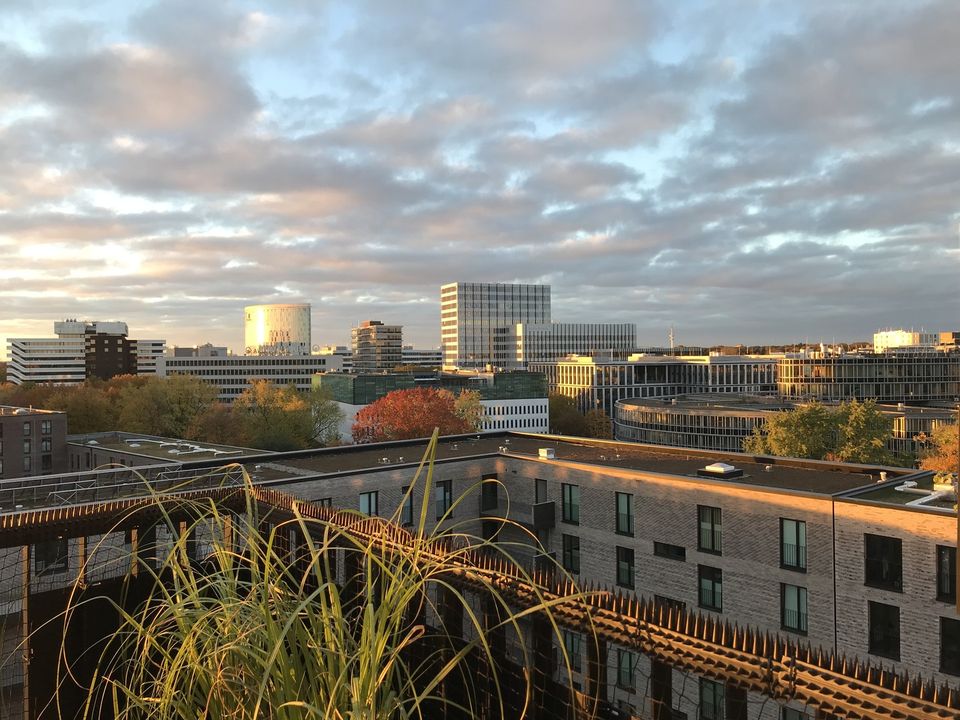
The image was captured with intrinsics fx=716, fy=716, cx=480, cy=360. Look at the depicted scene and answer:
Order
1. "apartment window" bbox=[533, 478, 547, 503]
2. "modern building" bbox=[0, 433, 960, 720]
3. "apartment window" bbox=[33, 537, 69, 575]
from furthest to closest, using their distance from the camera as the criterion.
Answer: "apartment window" bbox=[533, 478, 547, 503], "apartment window" bbox=[33, 537, 69, 575], "modern building" bbox=[0, 433, 960, 720]

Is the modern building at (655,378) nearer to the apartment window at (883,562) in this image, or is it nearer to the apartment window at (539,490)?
the apartment window at (539,490)

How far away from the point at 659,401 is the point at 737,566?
72.4m

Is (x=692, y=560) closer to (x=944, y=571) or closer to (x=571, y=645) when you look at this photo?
(x=944, y=571)

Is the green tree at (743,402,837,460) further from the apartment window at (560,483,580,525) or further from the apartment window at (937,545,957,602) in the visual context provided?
the apartment window at (937,545,957,602)

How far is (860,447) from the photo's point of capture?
42.7m

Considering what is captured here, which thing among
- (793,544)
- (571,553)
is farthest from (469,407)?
(793,544)

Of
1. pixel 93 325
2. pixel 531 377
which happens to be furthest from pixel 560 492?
pixel 93 325

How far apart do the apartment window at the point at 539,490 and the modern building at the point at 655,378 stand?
9417 cm

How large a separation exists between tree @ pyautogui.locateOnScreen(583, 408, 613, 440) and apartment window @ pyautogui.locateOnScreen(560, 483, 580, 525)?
2800 inches

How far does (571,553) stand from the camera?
27656 mm

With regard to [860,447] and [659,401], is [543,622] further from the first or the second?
[659,401]

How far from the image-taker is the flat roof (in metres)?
24.4

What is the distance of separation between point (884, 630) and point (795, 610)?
2.30 metres

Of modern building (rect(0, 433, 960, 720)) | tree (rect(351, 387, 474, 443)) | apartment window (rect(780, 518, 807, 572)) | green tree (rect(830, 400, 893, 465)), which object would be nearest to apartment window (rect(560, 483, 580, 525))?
modern building (rect(0, 433, 960, 720))
